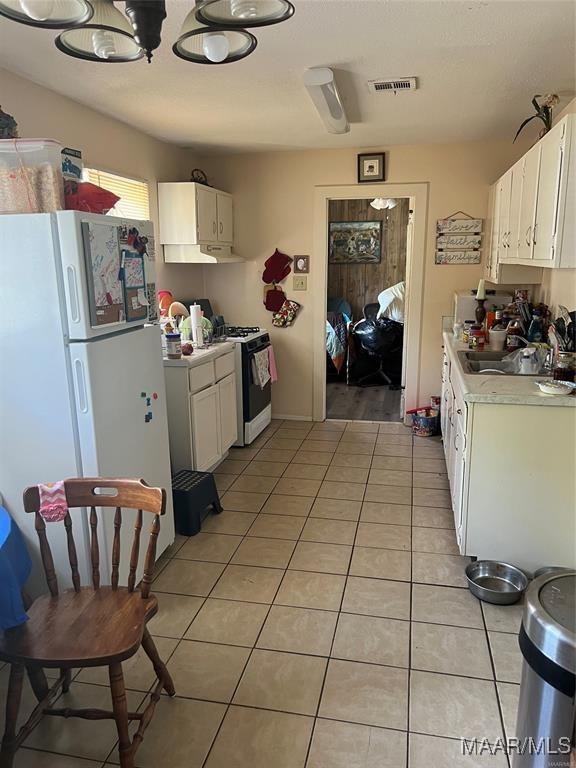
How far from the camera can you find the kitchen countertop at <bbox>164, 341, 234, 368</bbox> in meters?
3.45

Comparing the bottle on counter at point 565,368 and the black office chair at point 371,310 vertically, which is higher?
the bottle on counter at point 565,368

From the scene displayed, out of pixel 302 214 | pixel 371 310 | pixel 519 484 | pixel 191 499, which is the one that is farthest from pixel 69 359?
pixel 371 310

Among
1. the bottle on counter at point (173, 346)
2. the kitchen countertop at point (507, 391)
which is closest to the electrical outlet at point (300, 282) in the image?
the bottle on counter at point (173, 346)

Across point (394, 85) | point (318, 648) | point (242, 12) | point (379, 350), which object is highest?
point (394, 85)

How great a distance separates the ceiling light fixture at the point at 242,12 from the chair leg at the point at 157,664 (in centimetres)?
180

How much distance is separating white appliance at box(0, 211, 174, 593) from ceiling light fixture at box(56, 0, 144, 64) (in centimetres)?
56

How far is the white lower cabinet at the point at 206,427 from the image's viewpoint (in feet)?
11.7

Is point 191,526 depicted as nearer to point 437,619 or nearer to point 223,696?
point 223,696

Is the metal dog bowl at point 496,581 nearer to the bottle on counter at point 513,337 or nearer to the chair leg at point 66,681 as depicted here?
the bottle on counter at point 513,337

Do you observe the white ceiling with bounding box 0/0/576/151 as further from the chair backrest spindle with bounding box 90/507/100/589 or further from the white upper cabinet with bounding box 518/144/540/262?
the chair backrest spindle with bounding box 90/507/100/589

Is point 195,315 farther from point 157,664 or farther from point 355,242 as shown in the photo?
point 355,242

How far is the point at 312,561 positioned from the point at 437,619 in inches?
27.6

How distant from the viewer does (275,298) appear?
506 cm

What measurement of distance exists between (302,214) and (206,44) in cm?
345
